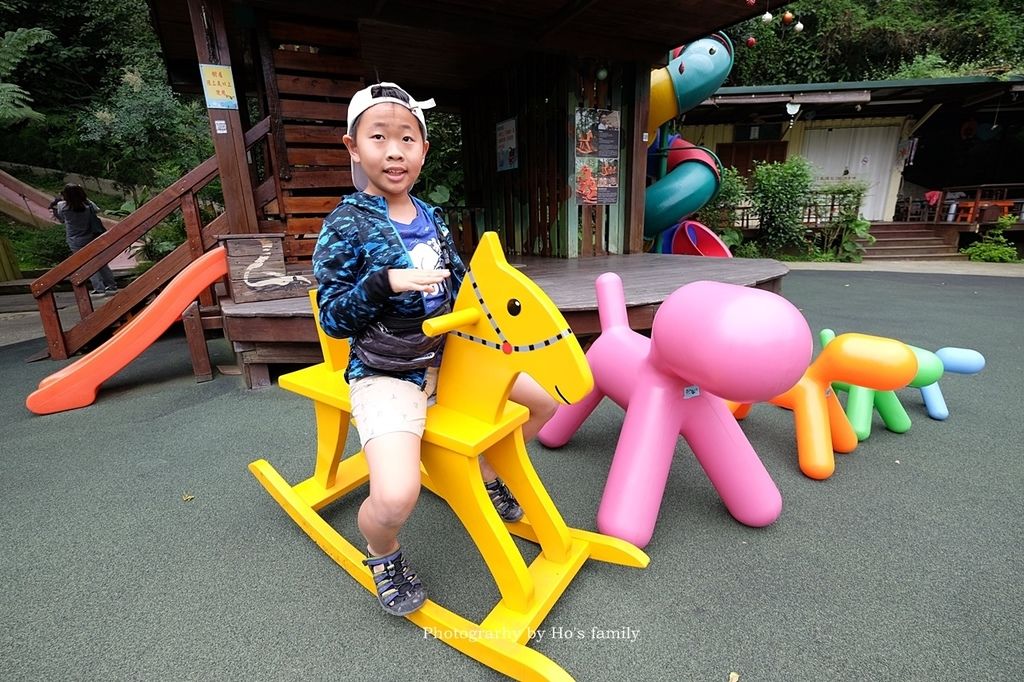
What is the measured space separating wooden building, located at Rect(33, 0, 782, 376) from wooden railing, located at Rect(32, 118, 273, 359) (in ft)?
0.03

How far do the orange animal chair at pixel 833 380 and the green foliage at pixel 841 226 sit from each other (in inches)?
359

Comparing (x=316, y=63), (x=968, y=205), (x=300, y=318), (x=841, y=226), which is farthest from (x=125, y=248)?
(x=968, y=205)

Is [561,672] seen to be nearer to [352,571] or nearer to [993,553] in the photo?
[352,571]

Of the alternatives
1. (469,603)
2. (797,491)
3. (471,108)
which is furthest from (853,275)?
(469,603)

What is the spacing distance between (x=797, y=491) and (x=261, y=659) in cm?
195

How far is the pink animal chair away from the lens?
1310 millimetres

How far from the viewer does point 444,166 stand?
9.60m

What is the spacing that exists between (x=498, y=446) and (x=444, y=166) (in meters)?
9.10

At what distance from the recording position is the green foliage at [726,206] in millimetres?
9758

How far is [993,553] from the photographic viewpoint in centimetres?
159

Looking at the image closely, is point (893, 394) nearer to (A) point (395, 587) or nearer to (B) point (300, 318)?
(A) point (395, 587)

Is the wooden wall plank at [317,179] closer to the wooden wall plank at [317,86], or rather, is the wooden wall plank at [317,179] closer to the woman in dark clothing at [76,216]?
the wooden wall plank at [317,86]

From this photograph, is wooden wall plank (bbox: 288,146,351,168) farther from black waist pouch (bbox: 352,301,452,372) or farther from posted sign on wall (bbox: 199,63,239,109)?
black waist pouch (bbox: 352,301,452,372)

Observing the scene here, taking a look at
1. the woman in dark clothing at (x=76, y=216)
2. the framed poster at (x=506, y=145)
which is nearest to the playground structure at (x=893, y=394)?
the framed poster at (x=506, y=145)
